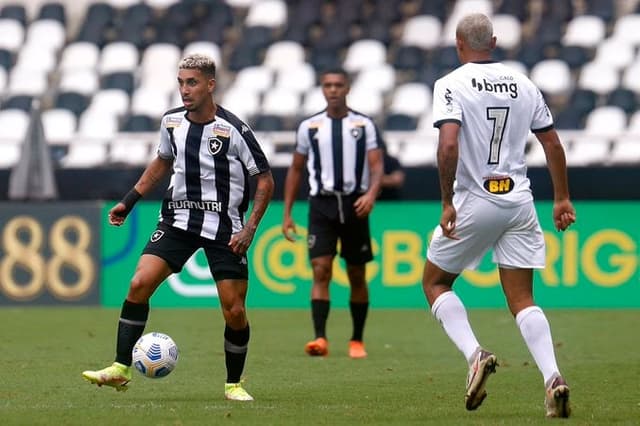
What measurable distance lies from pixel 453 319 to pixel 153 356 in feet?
5.59

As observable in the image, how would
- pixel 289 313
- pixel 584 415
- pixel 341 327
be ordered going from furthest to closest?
pixel 289 313
pixel 341 327
pixel 584 415

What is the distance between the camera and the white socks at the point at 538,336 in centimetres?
794

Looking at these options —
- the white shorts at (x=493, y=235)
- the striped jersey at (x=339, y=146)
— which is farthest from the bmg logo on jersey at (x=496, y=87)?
the striped jersey at (x=339, y=146)

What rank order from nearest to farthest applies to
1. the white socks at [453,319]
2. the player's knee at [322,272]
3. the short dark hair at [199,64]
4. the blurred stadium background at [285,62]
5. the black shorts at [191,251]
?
the white socks at [453,319], the short dark hair at [199,64], the black shorts at [191,251], the player's knee at [322,272], the blurred stadium background at [285,62]

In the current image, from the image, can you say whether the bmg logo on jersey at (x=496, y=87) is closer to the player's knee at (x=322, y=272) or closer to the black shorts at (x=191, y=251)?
the black shorts at (x=191, y=251)

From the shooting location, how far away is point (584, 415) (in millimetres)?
7918

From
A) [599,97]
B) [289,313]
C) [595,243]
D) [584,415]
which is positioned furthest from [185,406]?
[599,97]

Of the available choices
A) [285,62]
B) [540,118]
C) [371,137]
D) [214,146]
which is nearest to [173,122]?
[214,146]

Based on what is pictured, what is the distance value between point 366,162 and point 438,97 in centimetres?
434

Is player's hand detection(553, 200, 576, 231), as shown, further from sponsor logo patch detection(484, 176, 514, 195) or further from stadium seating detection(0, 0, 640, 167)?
stadium seating detection(0, 0, 640, 167)

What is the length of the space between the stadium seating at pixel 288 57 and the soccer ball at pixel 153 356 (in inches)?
468

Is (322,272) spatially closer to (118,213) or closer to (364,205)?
(364,205)

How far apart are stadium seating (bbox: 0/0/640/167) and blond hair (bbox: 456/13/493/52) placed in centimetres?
1218

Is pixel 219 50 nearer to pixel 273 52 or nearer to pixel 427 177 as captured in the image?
pixel 273 52
